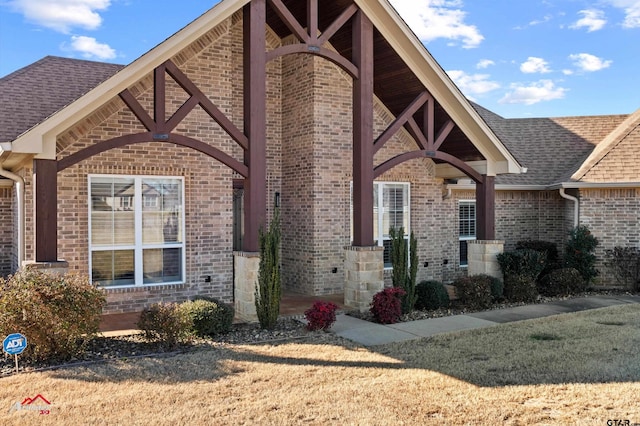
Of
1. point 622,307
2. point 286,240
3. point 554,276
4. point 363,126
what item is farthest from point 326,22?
point 622,307

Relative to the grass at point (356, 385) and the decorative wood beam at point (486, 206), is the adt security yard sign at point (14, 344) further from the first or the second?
the decorative wood beam at point (486, 206)

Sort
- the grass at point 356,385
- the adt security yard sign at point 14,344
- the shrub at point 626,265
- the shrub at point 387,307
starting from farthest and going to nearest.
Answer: the shrub at point 626,265 < the shrub at point 387,307 < the adt security yard sign at point 14,344 < the grass at point 356,385

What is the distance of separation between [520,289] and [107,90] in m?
9.41

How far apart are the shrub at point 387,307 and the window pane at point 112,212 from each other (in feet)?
16.1

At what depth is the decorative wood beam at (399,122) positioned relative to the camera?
11.3m

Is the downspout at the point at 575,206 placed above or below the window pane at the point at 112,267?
above

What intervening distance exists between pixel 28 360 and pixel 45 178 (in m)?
2.64

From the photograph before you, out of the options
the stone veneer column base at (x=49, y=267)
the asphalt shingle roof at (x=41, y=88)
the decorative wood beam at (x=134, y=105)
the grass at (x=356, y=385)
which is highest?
the asphalt shingle roof at (x=41, y=88)

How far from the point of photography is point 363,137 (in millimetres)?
11156

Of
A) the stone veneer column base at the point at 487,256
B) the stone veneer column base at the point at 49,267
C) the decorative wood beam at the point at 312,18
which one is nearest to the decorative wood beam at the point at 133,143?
the stone veneer column base at the point at 49,267

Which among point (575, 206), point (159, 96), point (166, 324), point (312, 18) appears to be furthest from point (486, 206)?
point (166, 324)

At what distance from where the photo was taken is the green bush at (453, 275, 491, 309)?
11875mm

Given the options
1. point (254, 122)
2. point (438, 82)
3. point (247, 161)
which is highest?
point (438, 82)

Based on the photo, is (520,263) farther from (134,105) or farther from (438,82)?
(134,105)
